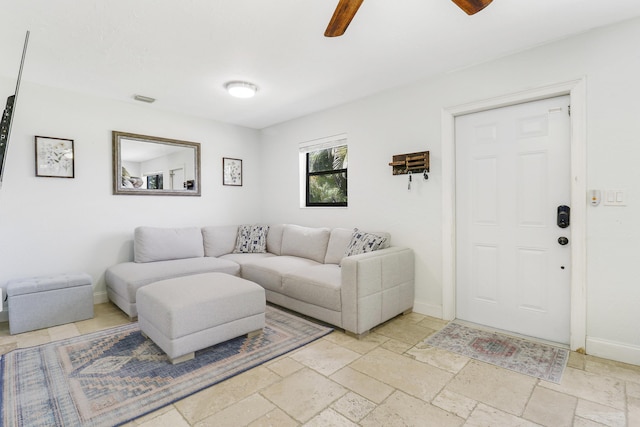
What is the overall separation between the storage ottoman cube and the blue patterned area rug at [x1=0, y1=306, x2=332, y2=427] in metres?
0.47

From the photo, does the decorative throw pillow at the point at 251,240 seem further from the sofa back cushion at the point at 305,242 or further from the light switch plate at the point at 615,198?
the light switch plate at the point at 615,198

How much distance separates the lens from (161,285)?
2613mm

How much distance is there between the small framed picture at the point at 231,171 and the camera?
4738 mm

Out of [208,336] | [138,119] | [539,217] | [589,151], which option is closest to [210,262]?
[208,336]

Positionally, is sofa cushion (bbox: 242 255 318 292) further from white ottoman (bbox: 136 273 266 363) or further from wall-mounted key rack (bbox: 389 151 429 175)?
wall-mounted key rack (bbox: 389 151 429 175)

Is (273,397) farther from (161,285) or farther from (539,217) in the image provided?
(539,217)

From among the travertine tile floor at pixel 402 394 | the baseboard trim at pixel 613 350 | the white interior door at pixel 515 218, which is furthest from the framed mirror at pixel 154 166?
the baseboard trim at pixel 613 350

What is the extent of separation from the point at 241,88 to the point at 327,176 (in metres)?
1.65

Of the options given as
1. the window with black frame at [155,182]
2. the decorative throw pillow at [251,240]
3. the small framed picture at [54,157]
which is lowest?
the decorative throw pillow at [251,240]

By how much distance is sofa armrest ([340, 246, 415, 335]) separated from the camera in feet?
8.65

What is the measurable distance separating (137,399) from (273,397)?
2.54ft

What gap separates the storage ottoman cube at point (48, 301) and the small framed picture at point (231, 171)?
2186 millimetres

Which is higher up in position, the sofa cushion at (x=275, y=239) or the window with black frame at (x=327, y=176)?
the window with black frame at (x=327, y=176)

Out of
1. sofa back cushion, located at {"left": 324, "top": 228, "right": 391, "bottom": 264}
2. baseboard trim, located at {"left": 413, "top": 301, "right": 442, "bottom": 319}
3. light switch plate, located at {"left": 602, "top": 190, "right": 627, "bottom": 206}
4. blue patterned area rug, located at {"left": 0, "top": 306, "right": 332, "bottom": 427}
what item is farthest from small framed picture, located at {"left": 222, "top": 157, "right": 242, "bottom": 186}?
light switch plate, located at {"left": 602, "top": 190, "right": 627, "bottom": 206}
